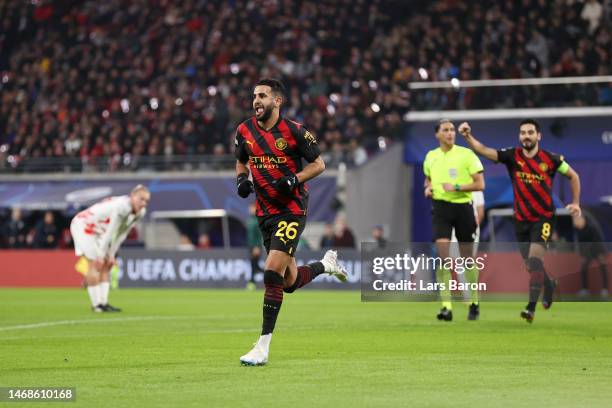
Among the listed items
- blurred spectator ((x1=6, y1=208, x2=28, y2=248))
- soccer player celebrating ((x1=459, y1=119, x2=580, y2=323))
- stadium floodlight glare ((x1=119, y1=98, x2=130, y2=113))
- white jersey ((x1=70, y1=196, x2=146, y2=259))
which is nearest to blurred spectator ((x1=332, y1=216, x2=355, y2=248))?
blurred spectator ((x1=6, y1=208, x2=28, y2=248))

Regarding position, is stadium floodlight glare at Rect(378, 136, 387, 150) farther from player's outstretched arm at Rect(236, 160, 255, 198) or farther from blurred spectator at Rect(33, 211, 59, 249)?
player's outstretched arm at Rect(236, 160, 255, 198)

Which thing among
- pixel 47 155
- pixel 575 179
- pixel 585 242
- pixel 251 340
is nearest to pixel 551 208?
pixel 575 179

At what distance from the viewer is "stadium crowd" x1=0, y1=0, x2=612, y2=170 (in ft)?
98.1

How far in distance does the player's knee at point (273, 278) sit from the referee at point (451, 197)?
5.43 metres

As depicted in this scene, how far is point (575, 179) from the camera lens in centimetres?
1435

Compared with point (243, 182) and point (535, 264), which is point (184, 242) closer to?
point (535, 264)

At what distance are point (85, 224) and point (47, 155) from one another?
18910 mm

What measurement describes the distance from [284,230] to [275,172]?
51 cm

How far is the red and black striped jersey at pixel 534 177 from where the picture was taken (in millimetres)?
14352

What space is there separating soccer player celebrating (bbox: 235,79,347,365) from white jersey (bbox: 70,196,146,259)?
26.1ft

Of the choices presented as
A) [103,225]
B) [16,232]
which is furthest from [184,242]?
[103,225]

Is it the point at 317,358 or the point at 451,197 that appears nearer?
the point at 317,358

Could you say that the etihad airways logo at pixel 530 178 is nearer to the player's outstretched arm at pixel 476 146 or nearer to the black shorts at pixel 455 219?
the player's outstretched arm at pixel 476 146

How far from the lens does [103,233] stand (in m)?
17.9
